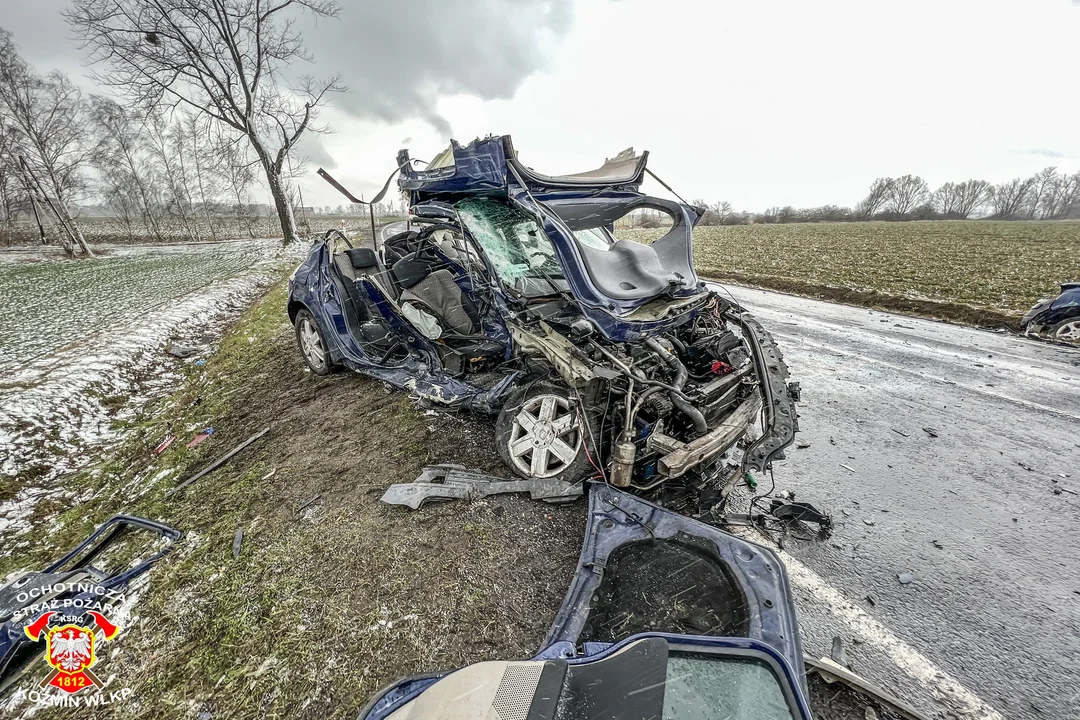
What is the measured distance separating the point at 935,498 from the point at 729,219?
60.9m

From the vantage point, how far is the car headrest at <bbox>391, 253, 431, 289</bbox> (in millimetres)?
4289

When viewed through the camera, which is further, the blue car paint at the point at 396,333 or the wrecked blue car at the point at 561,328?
the blue car paint at the point at 396,333

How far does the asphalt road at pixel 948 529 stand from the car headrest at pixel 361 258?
15.7 feet

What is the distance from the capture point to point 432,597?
2186 millimetres

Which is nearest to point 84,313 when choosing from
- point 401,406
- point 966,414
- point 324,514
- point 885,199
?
point 401,406

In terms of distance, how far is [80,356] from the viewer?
584 cm

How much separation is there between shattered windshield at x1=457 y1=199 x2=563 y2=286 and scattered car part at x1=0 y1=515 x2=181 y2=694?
2.91 metres

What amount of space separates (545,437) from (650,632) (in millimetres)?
1580

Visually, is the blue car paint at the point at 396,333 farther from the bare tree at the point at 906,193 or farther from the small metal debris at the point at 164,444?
the bare tree at the point at 906,193

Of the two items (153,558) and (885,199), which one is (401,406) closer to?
(153,558)

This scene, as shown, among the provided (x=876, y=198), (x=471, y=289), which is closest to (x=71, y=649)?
(x=471, y=289)

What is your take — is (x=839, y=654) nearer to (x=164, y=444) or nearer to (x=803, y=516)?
(x=803, y=516)

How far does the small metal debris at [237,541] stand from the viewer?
2.56 meters

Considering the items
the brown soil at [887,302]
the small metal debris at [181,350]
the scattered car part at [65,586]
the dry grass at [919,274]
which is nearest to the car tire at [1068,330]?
the brown soil at [887,302]
